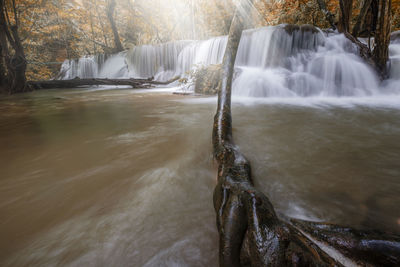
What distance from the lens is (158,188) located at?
1.12m

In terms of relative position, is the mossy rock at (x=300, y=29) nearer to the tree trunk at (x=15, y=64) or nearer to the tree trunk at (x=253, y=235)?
the tree trunk at (x=253, y=235)

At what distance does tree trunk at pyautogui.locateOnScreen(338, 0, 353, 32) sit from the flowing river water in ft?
22.8

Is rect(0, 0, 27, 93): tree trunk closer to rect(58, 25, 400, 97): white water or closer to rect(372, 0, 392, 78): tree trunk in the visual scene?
rect(58, 25, 400, 97): white water

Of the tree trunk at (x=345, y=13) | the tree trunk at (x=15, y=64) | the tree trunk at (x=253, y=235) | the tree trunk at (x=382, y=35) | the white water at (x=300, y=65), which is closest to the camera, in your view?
the tree trunk at (x=253, y=235)

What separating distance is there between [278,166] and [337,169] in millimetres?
380

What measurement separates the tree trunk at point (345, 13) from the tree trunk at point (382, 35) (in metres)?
1.97

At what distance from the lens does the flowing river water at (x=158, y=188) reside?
735 millimetres

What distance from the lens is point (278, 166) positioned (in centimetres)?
136

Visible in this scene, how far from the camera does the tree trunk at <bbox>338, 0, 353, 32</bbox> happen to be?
22.3 feet

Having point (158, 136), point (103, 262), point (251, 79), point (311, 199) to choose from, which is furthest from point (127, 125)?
point (251, 79)

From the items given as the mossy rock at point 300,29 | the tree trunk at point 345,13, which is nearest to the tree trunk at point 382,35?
the mossy rock at point 300,29

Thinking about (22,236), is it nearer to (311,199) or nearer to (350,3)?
(311,199)

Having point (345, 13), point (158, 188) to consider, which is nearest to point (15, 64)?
point (158, 188)

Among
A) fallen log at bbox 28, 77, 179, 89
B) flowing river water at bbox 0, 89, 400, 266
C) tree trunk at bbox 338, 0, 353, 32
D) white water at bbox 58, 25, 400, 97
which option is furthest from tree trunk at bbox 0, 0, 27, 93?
tree trunk at bbox 338, 0, 353, 32
